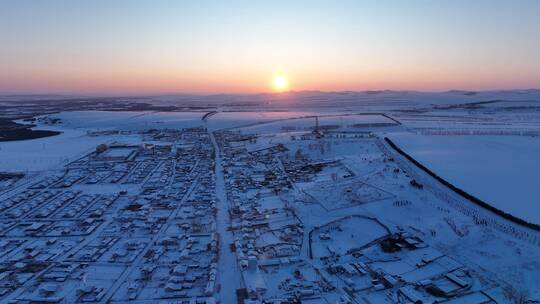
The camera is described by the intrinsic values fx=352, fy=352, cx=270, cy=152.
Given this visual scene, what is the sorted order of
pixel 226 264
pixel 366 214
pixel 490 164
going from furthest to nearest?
pixel 490 164 → pixel 366 214 → pixel 226 264

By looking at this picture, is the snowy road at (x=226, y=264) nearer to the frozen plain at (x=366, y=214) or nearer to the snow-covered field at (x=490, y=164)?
the frozen plain at (x=366, y=214)

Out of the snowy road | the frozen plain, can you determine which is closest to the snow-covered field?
the frozen plain

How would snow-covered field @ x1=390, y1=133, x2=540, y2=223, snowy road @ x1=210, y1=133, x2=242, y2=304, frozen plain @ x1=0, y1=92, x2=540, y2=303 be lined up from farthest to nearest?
1. snow-covered field @ x1=390, y1=133, x2=540, y2=223
2. frozen plain @ x1=0, y1=92, x2=540, y2=303
3. snowy road @ x1=210, y1=133, x2=242, y2=304

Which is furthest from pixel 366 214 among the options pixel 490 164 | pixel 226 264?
pixel 490 164

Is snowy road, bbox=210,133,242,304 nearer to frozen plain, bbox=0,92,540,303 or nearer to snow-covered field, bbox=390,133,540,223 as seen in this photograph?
frozen plain, bbox=0,92,540,303

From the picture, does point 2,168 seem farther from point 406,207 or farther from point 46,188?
point 406,207

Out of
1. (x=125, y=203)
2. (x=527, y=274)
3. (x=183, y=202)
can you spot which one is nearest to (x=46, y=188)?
(x=125, y=203)

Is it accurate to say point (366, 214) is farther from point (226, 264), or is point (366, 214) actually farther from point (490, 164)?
point (490, 164)

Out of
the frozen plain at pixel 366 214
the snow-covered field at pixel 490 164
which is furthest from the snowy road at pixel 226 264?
the snow-covered field at pixel 490 164

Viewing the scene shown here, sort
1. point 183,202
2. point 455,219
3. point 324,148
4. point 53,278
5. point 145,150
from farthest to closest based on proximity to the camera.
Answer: point 145,150, point 324,148, point 183,202, point 455,219, point 53,278
